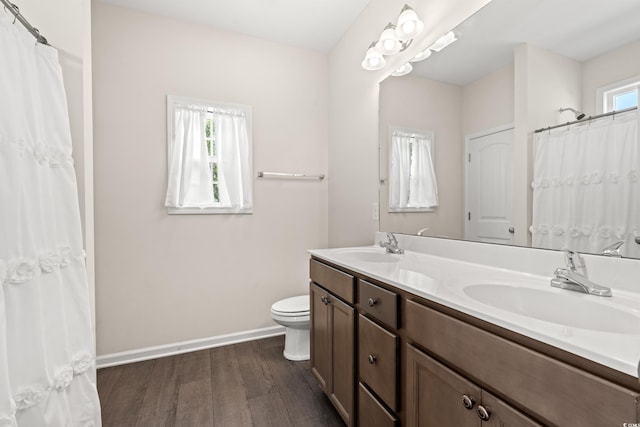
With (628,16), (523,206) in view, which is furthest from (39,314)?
(628,16)

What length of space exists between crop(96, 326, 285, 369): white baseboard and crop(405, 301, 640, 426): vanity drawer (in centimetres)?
200

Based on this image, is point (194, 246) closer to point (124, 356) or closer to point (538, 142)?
point (124, 356)

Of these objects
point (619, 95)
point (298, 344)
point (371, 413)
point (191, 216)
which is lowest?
point (298, 344)

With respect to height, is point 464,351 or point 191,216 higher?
point 191,216

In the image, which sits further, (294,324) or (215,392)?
(294,324)

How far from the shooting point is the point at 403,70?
5.90ft

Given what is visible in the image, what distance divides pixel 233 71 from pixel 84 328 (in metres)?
2.15

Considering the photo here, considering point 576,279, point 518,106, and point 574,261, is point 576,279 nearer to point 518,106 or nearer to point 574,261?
point 574,261

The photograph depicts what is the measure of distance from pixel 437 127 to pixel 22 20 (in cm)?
193

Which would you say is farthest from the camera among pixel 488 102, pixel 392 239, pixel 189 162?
pixel 189 162

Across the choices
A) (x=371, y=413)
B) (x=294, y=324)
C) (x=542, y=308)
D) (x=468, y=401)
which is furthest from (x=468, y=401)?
(x=294, y=324)

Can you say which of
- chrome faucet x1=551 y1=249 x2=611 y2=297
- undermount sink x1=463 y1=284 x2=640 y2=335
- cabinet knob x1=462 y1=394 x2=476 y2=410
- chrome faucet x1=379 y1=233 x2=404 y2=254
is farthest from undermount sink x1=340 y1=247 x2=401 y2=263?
cabinet knob x1=462 y1=394 x2=476 y2=410

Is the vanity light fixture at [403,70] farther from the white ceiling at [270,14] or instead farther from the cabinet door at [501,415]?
the cabinet door at [501,415]

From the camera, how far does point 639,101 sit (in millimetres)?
863
